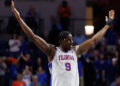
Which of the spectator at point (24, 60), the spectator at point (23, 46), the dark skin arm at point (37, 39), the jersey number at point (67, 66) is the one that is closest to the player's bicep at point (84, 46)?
the jersey number at point (67, 66)

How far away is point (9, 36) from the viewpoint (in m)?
16.3

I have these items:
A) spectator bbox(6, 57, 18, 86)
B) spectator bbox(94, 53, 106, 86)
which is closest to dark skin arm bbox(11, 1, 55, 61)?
spectator bbox(6, 57, 18, 86)

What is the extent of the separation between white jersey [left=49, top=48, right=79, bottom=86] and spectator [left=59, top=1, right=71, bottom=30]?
11.0m

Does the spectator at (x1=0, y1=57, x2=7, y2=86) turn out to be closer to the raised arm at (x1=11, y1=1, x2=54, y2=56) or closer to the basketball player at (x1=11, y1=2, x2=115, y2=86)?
the basketball player at (x1=11, y1=2, x2=115, y2=86)

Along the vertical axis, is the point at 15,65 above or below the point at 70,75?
below

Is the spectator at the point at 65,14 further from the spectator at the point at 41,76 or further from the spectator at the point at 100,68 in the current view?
the spectator at the point at 41,76

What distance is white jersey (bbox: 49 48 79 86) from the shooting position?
566cm

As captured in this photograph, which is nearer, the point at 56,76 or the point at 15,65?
the point at 56,76

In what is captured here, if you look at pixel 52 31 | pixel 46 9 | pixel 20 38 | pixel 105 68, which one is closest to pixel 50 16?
pixel 46 9

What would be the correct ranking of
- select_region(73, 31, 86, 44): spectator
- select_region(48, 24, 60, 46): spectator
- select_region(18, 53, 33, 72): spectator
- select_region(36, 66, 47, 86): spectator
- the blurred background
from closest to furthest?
select_region(36, 66, 47, 86): spectator, the blurred background, select_region(18, 53, 33, 72): spectator, select_region(48, 24, 60, 46): spectator, select_region(73, 31, 86, 44): spectator

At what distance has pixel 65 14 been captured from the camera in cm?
1683

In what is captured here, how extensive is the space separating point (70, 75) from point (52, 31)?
1014 centimetres

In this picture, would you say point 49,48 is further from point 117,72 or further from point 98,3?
point 98,3

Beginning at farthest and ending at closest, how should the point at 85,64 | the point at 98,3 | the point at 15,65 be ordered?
the point at 98,3 → the point at 85,64 → the point at 15,65
